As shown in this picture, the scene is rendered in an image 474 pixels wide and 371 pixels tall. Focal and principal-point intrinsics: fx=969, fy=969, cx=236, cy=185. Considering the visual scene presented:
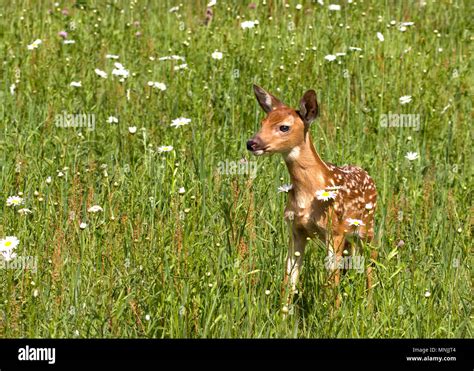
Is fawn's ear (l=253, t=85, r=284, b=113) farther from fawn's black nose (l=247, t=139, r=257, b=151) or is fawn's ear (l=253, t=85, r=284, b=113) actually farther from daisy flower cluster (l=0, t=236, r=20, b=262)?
daisy flower cluster (l=0, t=236, r=20, b=262)

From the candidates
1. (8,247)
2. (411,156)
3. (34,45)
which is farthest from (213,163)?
(34,45)

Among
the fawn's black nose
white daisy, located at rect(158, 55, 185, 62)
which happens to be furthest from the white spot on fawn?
white daisy, located at rect(158, 55, 185, 62)

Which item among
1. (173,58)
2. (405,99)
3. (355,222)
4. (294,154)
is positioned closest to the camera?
(355,222)

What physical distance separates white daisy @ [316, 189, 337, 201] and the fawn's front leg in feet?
0.81

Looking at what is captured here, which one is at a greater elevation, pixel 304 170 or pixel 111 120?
pixel 111 120

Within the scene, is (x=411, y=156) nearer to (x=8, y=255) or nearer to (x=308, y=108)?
(x=308, y=108)

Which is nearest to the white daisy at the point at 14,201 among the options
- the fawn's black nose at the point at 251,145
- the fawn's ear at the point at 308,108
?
the fawn's black nose at the point at 251,145

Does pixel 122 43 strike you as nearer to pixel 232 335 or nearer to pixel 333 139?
pixel 333 139

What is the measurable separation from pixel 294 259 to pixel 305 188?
41 cm

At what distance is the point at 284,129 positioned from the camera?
5.40 metres

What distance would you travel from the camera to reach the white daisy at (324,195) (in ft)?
17.5

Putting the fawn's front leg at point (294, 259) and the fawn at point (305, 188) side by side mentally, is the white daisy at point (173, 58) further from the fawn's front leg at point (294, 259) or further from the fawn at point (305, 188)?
the fawn's front leg at point (294, 259)

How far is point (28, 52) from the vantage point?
9.26 m

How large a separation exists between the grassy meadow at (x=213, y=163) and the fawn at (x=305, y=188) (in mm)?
185
